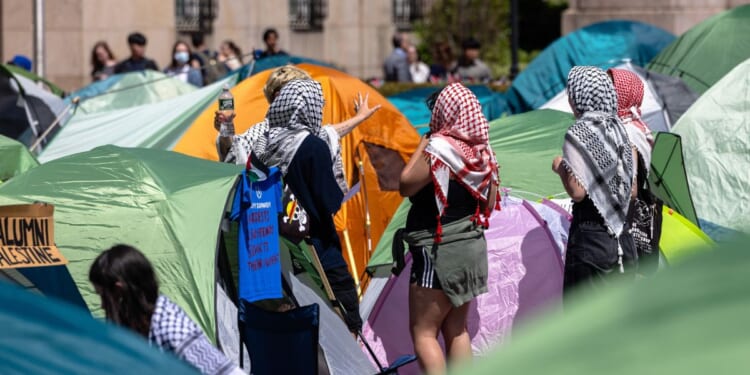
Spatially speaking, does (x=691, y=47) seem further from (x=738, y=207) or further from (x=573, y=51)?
(x=738, y=207)

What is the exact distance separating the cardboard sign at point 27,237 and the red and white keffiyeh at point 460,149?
1.61 meters

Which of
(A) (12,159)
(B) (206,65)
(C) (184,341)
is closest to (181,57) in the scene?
(B) (206,65)

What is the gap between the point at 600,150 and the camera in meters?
6.07

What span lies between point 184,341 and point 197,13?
68.6 feet

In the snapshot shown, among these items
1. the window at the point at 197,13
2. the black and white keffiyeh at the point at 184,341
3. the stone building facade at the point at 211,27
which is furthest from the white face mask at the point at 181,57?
the black and white keffiyeh at the point at 184,341

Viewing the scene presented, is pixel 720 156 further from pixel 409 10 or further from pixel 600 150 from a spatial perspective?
pixel 409 10

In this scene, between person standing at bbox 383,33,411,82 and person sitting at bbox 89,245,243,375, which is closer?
person sitting at bbox 89,245,243,375

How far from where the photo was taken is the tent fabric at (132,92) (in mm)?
12859

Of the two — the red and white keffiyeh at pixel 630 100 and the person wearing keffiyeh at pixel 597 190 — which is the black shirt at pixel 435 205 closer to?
the person wearing keffiyeh at pixel 597 190

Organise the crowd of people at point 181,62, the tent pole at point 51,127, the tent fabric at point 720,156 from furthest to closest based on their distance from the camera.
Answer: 1. the crowd of people at point 181,62
2. the tent pole at point 51,127
3. the tent fabric at point 720,156

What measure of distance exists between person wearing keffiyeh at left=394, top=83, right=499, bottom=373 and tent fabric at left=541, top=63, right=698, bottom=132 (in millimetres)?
3878

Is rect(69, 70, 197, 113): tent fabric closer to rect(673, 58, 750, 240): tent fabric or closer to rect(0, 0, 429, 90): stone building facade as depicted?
rect(673, 58, 750, 240): tent fabric

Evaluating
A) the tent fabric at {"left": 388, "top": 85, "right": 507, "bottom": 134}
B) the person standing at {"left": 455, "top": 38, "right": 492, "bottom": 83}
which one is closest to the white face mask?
the person standing at {"left": 455, "top": 38, "right": 492, "bottom": 83}

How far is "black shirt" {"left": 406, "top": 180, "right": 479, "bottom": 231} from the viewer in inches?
235
